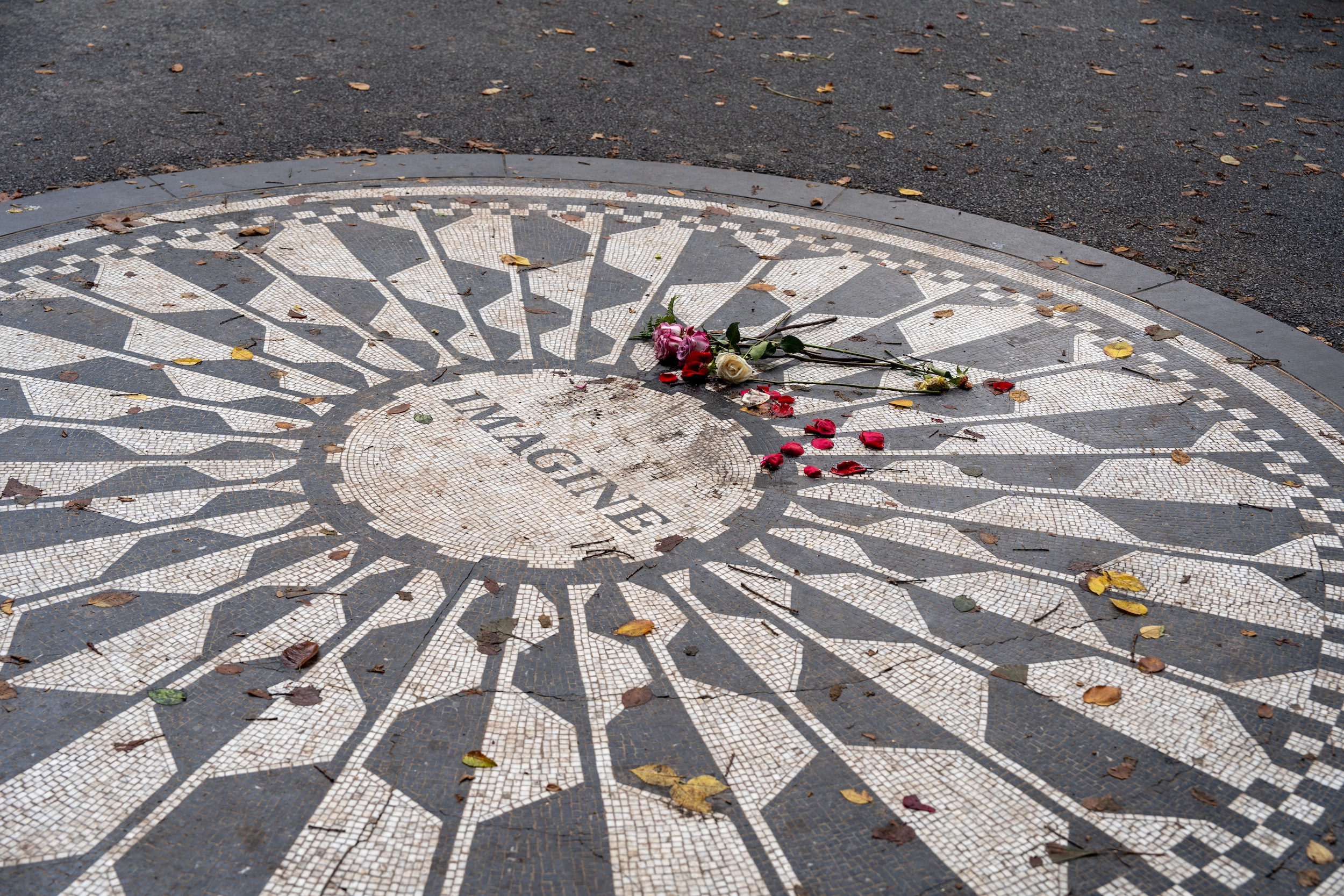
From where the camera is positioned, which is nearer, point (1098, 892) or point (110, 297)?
point (1098, 892)

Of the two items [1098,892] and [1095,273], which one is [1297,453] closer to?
[1095,273]

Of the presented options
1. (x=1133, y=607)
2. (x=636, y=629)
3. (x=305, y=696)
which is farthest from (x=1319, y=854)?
(x=305, y=696)

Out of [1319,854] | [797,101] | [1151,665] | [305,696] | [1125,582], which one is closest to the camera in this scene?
[1319,854]

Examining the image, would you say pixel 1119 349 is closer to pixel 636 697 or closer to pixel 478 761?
pixel 636 697

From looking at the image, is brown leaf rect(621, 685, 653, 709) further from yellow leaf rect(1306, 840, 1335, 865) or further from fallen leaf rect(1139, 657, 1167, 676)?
yellow leaf rect(1306, 840, 1335, 865)

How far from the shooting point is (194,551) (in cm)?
462

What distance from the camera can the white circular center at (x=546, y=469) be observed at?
4.84 m

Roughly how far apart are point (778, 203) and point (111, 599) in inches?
222

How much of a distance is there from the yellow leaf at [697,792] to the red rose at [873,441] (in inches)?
95.0

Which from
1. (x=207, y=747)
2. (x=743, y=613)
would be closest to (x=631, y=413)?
(x=743, y=613)

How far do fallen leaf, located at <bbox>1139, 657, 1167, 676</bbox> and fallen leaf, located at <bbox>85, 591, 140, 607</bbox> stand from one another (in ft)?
14.1

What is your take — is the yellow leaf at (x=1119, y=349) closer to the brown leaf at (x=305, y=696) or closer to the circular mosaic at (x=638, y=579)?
the circular mosaic at (x=638, y=579)

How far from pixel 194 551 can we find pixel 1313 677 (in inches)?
193

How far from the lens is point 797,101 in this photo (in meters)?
9.96
